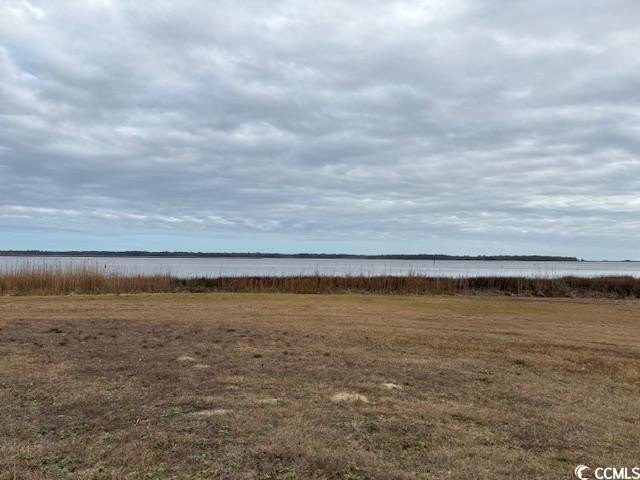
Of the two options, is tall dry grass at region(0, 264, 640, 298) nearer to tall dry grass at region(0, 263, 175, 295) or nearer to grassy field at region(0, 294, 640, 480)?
tall dry grass at region(0, 263, 175, 295)

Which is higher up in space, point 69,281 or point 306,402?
→ point 69,281

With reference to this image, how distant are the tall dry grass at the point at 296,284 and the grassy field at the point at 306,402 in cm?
1352

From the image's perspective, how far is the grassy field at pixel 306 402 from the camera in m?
4.03

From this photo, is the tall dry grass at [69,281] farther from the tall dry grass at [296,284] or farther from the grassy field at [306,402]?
the grassy field at [306,402]

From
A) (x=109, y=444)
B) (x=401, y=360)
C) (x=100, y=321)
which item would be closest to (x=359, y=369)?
(x=401, y=360)

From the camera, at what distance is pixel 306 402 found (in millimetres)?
5621

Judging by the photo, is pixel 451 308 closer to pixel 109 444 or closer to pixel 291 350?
pixel 291 350

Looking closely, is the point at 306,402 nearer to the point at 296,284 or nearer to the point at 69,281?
the point at 69,281

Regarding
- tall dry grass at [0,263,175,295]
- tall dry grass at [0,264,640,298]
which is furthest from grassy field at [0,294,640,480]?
tall dry grass at [0,264,640,298]

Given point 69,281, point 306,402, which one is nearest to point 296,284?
point 69,281

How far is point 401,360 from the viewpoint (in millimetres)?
8164

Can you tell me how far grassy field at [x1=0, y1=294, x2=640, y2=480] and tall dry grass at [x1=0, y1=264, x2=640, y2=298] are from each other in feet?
44.3

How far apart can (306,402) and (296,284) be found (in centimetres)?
2338

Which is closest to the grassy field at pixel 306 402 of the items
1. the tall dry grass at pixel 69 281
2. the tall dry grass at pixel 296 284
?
the tall dry grass at pixel 69 281
